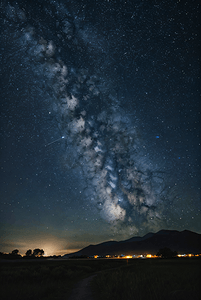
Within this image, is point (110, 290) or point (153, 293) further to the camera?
point (110, 290)

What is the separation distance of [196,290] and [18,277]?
16.1m

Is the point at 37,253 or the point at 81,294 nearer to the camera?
the point at 81,294

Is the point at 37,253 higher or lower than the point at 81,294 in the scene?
lower

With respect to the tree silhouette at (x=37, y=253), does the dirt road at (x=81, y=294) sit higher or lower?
higher

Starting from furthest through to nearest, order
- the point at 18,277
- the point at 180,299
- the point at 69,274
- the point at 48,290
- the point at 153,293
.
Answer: the point at 69,274 → the point at 18,277 → the point at 48,290 → the point at 153,293 → the point at 180,299

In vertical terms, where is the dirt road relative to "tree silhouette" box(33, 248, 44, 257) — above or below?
above

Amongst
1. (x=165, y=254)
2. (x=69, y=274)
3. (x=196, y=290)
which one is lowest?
(x=165, y=254)

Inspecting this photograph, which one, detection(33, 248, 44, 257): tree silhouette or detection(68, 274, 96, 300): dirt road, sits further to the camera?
detection(33, 248, 44, 257): tree silhouette

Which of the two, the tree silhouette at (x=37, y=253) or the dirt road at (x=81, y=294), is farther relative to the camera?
the tree silhouette at (x=37, y=253)

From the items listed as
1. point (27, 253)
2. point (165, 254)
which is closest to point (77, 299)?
point (165, 254)

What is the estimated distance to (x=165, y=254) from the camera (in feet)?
299

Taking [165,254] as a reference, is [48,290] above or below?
above

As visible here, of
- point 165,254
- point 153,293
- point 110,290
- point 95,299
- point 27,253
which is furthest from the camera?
point 27,253

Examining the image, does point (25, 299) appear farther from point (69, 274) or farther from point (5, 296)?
point (69, 274)
